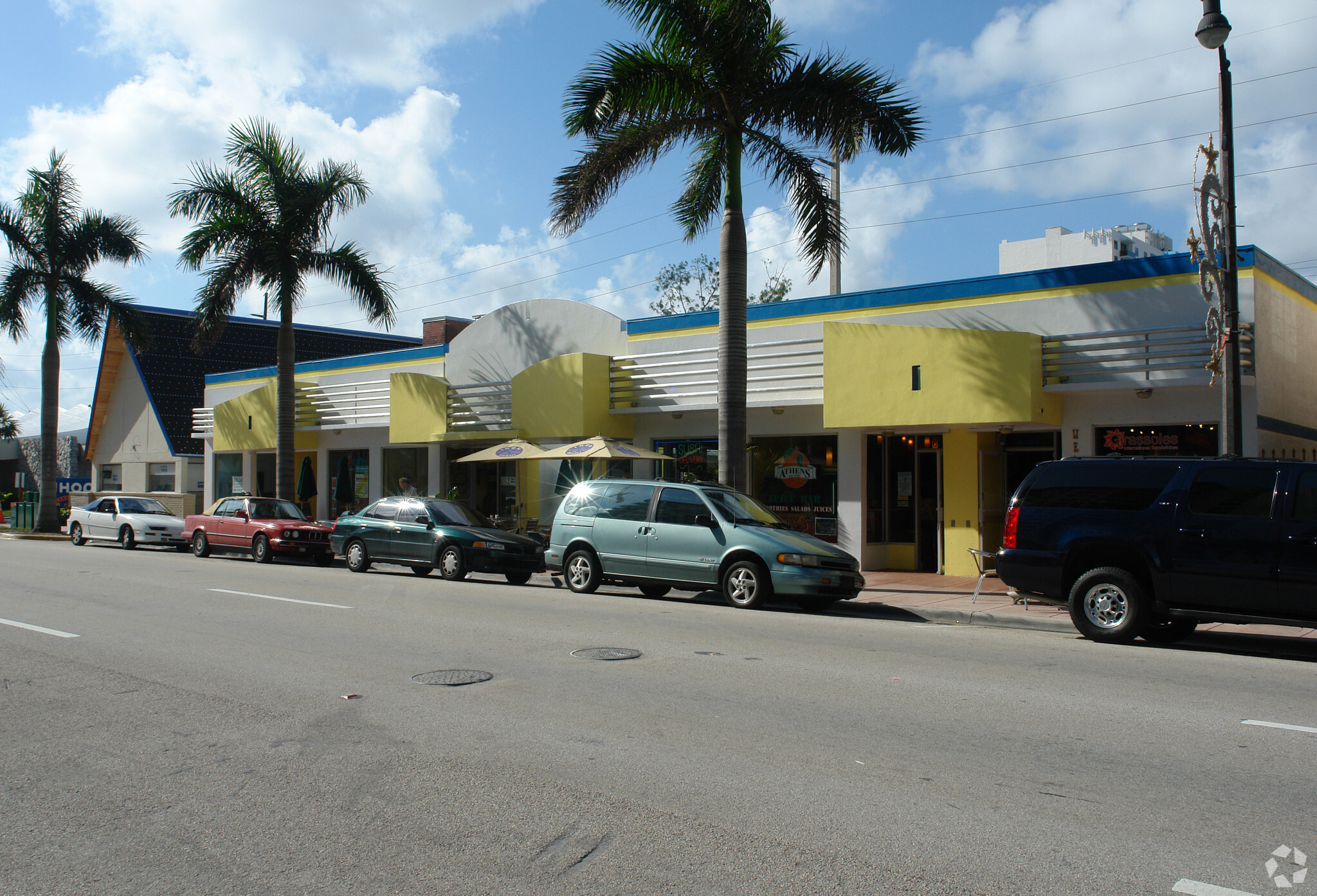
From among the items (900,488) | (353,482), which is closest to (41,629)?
(900,488)

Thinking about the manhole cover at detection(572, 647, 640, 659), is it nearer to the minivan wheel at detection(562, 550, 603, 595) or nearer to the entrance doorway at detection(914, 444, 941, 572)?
the minivan wheel at detection(562, 550, 603, 595)

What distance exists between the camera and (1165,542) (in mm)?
10383

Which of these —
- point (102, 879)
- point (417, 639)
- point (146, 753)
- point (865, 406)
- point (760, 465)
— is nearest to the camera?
point (102, 879)

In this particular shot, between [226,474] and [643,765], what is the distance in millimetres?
30734

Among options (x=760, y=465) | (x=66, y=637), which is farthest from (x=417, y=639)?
(x=760, y=465)

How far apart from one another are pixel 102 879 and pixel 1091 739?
5395mm

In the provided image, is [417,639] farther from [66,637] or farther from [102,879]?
[102,879]

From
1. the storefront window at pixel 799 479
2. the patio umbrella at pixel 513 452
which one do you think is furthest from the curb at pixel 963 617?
the patio umbrella at pixel 513 452

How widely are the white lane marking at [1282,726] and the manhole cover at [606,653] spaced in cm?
474

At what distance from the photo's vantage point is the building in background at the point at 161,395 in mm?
37969

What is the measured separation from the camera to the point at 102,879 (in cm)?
426

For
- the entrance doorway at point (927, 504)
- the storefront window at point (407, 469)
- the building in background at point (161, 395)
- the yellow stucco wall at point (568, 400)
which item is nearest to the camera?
the entrance doorway at point (927, 504)

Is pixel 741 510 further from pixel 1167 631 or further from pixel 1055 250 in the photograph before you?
pixel 1055 250

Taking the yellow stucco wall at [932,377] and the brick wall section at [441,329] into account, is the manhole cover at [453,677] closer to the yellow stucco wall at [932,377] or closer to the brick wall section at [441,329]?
the yellow stucco wall at [932,377]
